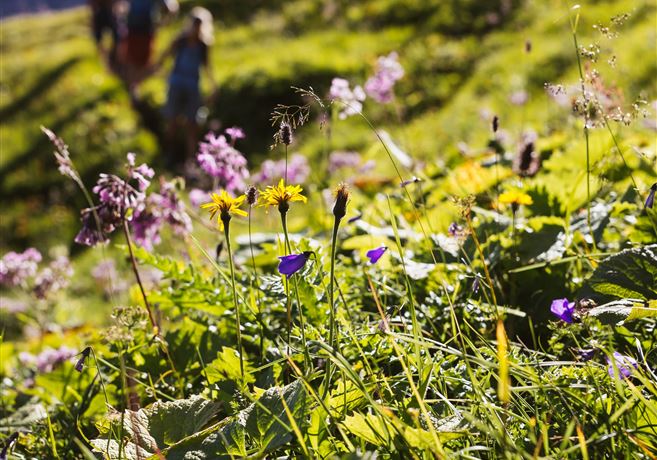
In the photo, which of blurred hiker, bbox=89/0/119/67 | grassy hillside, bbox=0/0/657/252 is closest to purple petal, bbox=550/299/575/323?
grassy hillside, bbox=0/0/657/252

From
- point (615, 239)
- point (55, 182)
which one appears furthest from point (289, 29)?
point (615, 239)

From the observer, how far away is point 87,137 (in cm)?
1113

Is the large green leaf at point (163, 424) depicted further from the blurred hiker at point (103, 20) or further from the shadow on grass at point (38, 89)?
the shadow on grass at point (38, 89)

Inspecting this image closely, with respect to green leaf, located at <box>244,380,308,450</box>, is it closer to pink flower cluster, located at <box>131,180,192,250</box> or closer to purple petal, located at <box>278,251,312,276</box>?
purple petal, located at <box>278,251,312,276</box>

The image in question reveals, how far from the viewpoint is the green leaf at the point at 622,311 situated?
1.44 m

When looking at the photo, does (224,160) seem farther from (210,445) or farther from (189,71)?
(189,71)

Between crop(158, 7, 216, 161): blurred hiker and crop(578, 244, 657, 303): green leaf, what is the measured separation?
24.7 feet

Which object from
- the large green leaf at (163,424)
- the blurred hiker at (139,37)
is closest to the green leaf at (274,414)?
the large green leaf at (163,424)

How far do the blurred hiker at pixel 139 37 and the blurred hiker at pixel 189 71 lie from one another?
93 centimetres

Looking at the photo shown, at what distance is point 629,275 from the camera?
5.44 feet

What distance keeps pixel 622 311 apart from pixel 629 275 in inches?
7.8

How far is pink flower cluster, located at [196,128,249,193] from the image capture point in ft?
7.35

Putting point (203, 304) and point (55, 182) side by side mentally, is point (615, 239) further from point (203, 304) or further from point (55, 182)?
point (55, 182)

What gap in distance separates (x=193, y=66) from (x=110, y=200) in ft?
24.6
